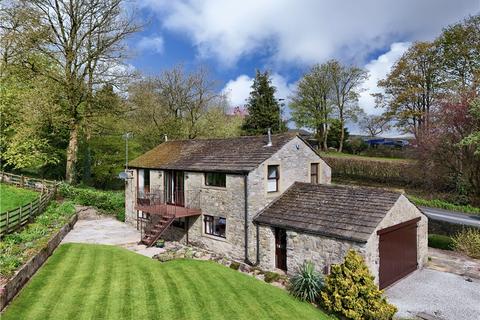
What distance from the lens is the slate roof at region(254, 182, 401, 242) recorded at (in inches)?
568

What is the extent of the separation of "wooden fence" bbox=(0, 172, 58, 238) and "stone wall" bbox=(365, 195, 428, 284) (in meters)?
17.7

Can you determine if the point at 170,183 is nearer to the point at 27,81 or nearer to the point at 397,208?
the point at 397,208

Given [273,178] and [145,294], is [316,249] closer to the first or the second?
[273,178]

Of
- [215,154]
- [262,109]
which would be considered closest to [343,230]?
[215,154]

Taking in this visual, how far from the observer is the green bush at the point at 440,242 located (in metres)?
21.0

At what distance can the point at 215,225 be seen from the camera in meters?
20.7

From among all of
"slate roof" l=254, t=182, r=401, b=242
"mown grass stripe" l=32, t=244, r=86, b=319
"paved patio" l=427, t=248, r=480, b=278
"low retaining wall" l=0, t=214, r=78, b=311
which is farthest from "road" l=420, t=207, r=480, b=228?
"low retaining wall" l=0, t=214, r=78, b=311

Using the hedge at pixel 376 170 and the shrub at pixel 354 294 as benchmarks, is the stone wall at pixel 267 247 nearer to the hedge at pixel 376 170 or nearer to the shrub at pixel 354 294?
the shrub at pixel 354 294

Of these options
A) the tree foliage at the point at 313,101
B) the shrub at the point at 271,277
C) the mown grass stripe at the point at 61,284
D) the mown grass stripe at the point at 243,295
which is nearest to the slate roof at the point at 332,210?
the shrub at the point at 271,277

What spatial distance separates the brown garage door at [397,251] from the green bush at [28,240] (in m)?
14.2

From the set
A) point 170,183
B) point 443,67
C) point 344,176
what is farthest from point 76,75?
point 443,67

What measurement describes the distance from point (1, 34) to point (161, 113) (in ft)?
57.7

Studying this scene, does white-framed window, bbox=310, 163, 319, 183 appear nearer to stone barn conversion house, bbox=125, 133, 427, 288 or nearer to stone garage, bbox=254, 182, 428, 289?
stone barn conversion house, bbox=125, 133, 427, 288

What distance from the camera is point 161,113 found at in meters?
42.5
